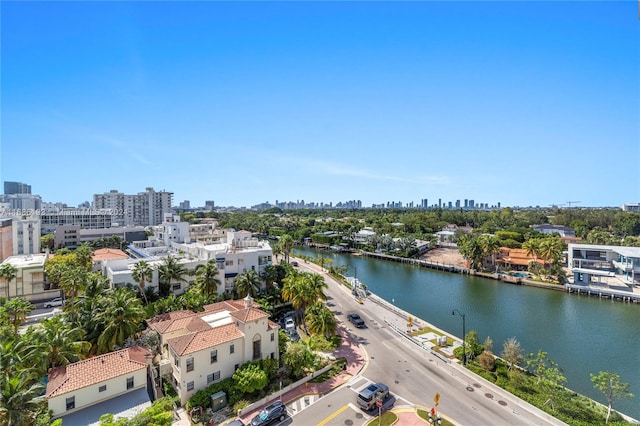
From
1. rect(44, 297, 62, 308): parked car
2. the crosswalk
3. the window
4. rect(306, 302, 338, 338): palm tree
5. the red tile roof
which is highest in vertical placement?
the red tile roof

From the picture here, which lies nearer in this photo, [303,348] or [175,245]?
[303,348]

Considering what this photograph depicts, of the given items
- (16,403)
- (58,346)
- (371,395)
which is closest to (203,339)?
(58,346)

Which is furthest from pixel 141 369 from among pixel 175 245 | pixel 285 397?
pixel 175 245

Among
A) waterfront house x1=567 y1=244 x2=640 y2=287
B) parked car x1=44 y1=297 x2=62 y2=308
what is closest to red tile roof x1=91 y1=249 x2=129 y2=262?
parked car x1=44 y1=297 x2=62 y2=308

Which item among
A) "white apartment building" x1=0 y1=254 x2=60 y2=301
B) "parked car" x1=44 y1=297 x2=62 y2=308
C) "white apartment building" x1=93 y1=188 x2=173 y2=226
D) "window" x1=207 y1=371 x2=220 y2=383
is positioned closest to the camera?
"window" x1=207 y1=371 x2=220 y2=383

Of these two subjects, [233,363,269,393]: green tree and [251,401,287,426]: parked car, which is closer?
[251,401,287,426]: parked car

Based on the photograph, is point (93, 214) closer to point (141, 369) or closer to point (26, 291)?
point (26, 291)

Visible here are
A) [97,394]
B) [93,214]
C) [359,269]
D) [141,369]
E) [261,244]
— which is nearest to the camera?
[97,394]

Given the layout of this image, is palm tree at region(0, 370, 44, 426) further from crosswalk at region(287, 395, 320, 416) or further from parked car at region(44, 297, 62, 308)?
parked car at region(44, 297, 62, 308)
